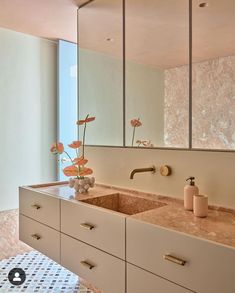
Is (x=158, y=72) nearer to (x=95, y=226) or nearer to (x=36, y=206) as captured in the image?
(x=95, y=226)

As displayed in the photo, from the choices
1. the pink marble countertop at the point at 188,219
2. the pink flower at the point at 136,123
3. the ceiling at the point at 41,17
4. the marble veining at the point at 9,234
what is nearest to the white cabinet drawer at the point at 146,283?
the pink marble countertop at the point at 188,219

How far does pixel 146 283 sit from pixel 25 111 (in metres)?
2.29

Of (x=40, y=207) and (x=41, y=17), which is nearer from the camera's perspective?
(x=40, y=207)

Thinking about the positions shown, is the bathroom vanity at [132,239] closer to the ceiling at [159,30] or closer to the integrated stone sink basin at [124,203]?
the integrated stone sink basin at [124,203]

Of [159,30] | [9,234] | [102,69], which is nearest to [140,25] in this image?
[159,30]

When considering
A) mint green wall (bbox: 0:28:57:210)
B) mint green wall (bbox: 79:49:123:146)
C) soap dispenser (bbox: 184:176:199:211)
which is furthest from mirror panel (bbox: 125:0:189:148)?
mint green wall (bbox: 0:28:57:210)

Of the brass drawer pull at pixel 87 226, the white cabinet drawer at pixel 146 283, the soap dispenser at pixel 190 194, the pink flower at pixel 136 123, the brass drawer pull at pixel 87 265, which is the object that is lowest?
the brass drawer pull at pixel 87 265

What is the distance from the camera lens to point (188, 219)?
1306 millimetres

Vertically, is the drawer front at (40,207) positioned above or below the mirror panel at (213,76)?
below

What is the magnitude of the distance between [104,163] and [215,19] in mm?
1246

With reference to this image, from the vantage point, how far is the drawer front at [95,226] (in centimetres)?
134

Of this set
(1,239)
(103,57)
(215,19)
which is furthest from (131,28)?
(1,239)

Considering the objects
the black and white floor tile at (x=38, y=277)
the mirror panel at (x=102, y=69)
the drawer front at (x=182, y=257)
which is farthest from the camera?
the black and white floor tile at (x=38, y=277)

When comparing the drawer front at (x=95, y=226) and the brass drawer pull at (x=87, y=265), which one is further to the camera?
the brass drawer pull at (x=87, y=265)
